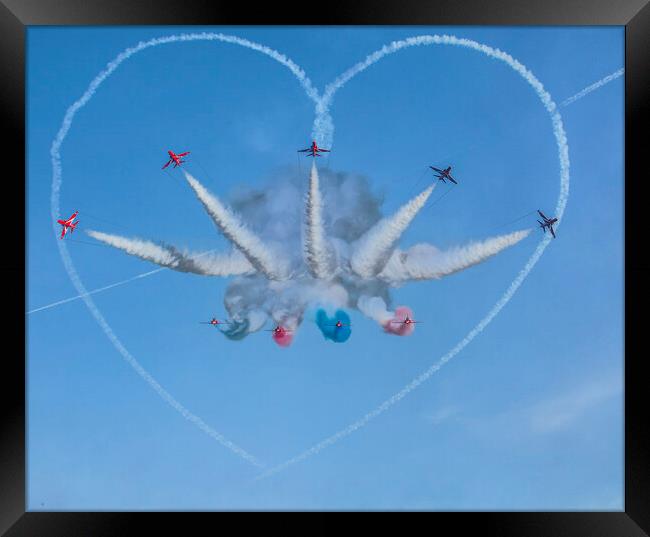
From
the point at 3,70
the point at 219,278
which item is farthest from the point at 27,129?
the point at 219,278

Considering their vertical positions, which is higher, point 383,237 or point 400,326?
point 383,237

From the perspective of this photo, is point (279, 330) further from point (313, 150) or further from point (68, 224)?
point (68, 224)

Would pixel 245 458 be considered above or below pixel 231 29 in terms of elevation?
below

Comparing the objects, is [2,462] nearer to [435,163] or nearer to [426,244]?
[426,244]

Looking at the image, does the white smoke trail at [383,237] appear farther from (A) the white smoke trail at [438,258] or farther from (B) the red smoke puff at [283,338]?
(B) the red smoke puff at [283,338]

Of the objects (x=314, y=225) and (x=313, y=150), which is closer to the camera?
(x=313, y=150)

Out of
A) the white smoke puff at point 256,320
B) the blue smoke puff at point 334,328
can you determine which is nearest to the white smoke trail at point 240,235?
the white smoke puff at point 256,320

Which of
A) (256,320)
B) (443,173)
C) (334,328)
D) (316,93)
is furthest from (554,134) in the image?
(256,320)
